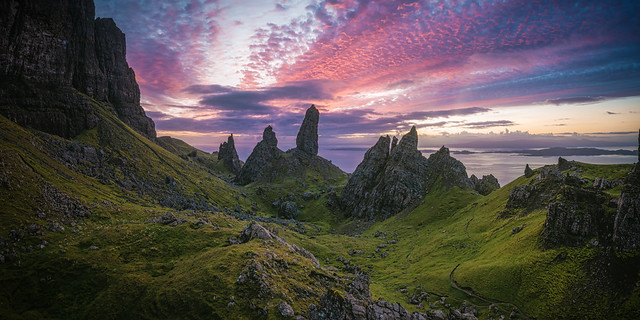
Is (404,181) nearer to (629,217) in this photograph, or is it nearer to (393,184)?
(393,184)

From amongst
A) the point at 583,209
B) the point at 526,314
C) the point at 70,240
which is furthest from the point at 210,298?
the point at 583,209

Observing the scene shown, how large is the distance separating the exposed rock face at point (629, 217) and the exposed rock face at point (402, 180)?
11330 cm

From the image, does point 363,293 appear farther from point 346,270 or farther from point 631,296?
point 346,270

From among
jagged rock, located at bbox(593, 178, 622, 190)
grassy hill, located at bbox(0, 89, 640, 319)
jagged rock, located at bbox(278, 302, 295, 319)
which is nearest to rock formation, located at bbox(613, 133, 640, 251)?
grassy hill, located at bbox(0, 89, 640, 319)

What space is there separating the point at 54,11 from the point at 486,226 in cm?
22027

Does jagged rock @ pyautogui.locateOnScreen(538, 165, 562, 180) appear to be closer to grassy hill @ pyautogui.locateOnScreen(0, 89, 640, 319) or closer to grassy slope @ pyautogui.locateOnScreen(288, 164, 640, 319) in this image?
grassy hill @ pyautogui.locateOnScreen(0, 89, 640, 319)

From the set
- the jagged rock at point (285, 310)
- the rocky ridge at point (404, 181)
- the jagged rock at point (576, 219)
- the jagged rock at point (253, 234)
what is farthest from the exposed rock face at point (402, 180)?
the jagged rock at point (285, 310)

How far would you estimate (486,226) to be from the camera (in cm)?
9925

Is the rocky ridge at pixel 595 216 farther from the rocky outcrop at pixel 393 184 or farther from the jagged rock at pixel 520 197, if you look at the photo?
the rocky outcrop at pixel 393 184

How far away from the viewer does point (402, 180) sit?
17200 cm

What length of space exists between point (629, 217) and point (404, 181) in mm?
123504

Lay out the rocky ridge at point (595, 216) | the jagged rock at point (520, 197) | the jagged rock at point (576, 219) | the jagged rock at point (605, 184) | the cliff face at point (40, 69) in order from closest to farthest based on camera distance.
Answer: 1. the rocky ridge at point (595, 216)
2. the jagged rock at point (576, 219)
3. the jagged rock at point (605, 184)
4. the jagged rock at point (520, 197)
5. the cliff face at point (40, 69)

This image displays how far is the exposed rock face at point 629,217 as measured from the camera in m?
47.5

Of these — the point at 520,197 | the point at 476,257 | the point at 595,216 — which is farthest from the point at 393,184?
the point at 595,216
